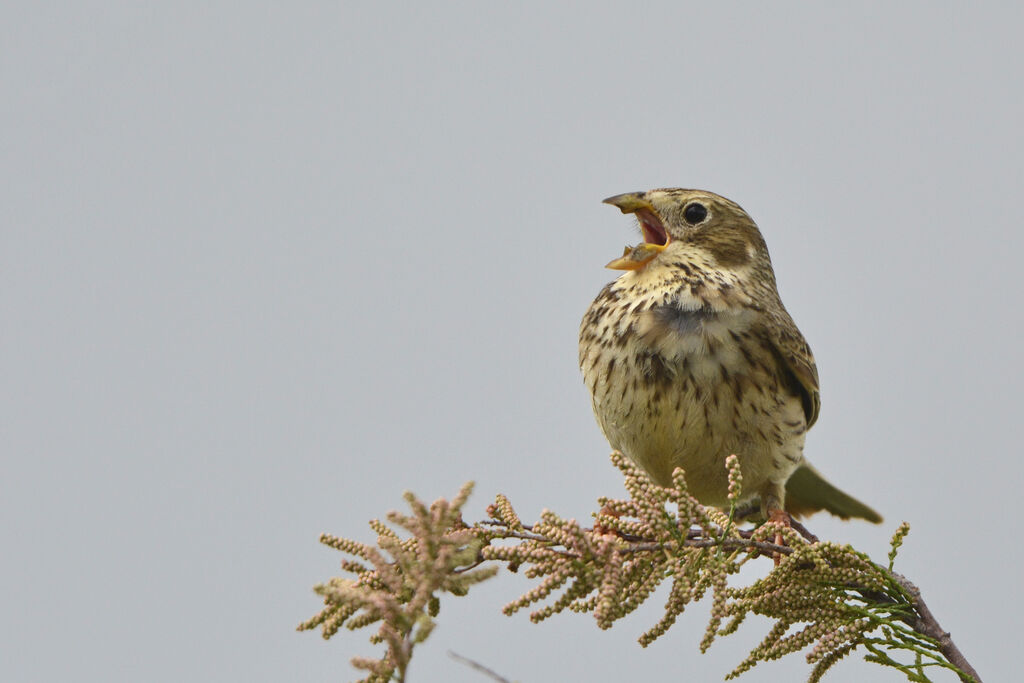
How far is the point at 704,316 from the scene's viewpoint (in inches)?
184

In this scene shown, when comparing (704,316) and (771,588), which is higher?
(704,316)

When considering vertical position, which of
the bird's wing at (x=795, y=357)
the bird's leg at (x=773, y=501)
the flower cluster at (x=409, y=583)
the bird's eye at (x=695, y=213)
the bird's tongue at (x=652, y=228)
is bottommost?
the flower cluster at (x=409, y=583)

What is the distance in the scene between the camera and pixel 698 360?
14.9 ft

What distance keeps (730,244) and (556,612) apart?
2.64m

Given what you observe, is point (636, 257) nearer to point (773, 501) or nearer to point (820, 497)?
point (773, 501)

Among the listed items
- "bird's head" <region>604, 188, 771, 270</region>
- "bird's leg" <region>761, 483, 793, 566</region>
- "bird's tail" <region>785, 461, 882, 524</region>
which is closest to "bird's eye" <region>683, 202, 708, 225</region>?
"bird's head" <region>604, 188, 771, 270</region>

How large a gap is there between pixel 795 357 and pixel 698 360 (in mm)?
524

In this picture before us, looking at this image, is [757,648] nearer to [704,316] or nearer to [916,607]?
[916,607]

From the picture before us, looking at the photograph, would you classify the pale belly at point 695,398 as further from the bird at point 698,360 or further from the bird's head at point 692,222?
the bird's head at point 692,222

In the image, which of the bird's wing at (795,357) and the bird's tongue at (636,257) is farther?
the bird's tongue at (636,257)

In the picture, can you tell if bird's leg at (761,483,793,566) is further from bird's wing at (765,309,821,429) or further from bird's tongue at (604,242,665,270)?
bird's tongue at (604,242,665,270)

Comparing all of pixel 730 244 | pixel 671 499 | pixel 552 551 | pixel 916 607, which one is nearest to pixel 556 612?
pixel 552 551

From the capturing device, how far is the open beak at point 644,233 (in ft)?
16.3

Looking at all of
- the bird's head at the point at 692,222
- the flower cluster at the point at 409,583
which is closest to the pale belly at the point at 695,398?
the bird's head at the point at 692,222
